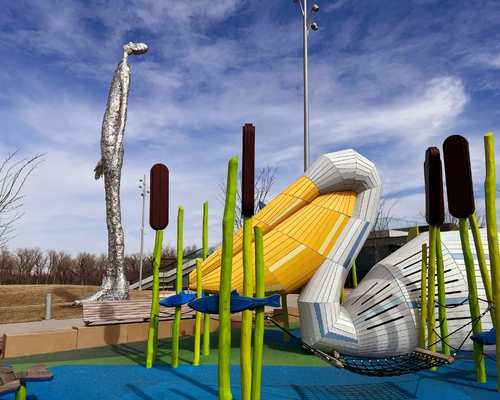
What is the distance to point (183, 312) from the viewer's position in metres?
11.6

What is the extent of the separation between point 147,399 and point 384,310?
4.22 meters

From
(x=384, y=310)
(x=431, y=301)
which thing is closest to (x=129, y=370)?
(x=384, y=310)

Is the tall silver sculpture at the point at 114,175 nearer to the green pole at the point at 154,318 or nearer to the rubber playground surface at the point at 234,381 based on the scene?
the rubber playground surface at the point at 234,381

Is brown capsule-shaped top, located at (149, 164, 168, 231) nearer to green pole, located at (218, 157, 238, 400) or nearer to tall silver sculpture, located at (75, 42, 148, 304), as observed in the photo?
green pole, located at (218, 157, 238, 400)

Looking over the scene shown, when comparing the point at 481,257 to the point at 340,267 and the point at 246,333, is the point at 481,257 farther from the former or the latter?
the point at 246,333

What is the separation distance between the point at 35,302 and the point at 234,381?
13.4 metres

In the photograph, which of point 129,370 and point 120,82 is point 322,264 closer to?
point 129,370

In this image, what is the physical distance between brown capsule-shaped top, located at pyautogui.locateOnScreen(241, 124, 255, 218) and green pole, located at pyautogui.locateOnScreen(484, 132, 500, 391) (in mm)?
3472

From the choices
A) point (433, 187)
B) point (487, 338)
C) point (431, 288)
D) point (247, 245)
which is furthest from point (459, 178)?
point (247, 245)

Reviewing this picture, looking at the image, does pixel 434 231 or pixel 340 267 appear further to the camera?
pixel 340 267

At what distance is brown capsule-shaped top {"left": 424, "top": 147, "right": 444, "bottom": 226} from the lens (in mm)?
7598

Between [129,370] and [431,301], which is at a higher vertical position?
[431,301]

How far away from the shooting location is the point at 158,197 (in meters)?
7.98

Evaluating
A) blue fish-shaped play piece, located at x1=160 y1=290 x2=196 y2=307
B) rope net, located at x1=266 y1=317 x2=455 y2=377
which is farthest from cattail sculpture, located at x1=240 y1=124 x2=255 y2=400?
blue fish-shaped play piece, located at x1=160 y1=290 x2=196 y2=307
